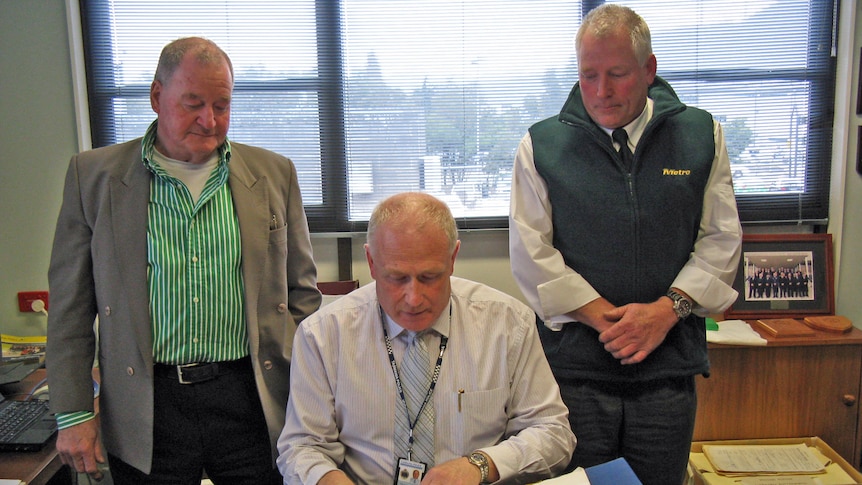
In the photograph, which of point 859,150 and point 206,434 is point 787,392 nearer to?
point 859,150

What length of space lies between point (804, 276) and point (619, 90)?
203cm

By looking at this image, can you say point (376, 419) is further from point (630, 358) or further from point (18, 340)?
point (18, 340)

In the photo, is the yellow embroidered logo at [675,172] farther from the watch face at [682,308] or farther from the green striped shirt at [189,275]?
the green striped shirt at [189,275]

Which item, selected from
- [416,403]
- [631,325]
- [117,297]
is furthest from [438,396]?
[117,297]

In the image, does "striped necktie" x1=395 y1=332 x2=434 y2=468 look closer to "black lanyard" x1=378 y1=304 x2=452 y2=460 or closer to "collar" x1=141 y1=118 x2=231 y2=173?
"black lanyard" x1=378 y1=304 x2=452 y2=460

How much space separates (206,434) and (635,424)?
42.5 inches

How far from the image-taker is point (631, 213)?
1.60 metres

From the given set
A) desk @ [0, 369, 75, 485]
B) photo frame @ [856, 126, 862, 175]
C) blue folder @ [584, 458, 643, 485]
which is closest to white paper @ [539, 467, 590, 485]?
blue folder @ [584, 458, 643, 485]

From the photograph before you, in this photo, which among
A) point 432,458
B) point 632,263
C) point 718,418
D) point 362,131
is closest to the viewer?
point 432,458

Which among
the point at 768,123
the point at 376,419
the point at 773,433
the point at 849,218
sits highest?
the point at 768,123

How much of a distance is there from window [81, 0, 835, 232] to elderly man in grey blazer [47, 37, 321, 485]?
1.48m

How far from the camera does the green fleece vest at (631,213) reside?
1.61m

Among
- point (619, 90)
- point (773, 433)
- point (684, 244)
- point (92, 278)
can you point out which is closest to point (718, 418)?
point (773, 433)

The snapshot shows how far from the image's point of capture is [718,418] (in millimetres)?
2742
